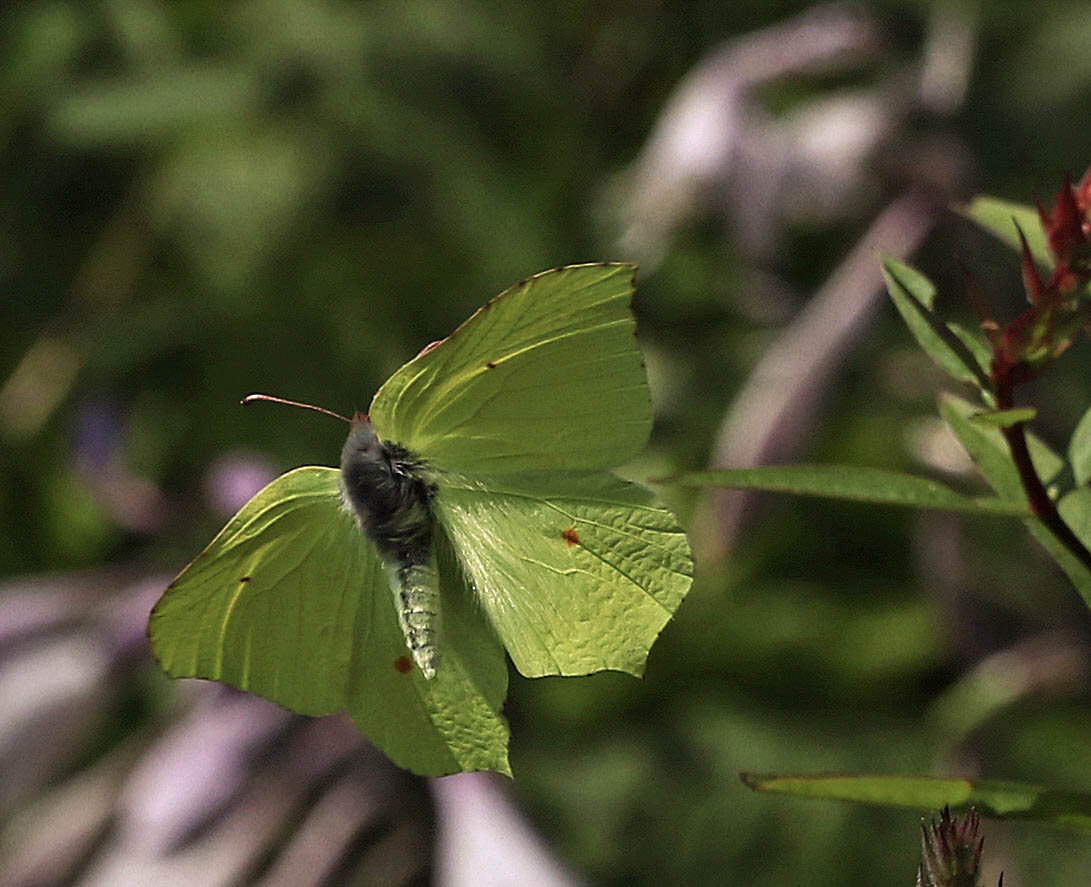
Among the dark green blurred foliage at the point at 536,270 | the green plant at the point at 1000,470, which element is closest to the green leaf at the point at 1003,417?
the green plant at the point at 1000,470

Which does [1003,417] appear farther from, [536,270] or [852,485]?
[536,270]

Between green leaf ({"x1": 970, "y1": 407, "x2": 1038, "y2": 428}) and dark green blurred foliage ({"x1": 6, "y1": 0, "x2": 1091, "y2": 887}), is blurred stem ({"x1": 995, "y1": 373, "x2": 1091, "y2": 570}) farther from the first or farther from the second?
dark green blurred foliage ({"x1": 6, "y1": 0, "x2": 1091, "y2": 887})

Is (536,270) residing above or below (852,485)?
below

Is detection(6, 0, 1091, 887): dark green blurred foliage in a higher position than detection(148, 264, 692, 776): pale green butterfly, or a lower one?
lower

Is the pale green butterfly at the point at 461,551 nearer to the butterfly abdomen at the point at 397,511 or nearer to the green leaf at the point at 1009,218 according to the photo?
the butterfly abdomen at the point at 397,511

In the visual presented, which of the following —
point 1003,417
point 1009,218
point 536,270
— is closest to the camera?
point 1003,417

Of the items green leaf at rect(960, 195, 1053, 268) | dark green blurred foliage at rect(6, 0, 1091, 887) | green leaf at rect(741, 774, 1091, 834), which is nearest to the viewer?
green leaf at rect(741, 774, 1091, 834)

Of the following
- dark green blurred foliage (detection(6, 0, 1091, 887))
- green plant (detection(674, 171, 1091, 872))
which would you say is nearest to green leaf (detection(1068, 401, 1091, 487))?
green plant (detection(674, 171, 1091, 872))

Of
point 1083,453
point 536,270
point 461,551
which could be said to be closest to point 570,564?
point 461,551

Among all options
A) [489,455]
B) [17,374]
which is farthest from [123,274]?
[489,455]
